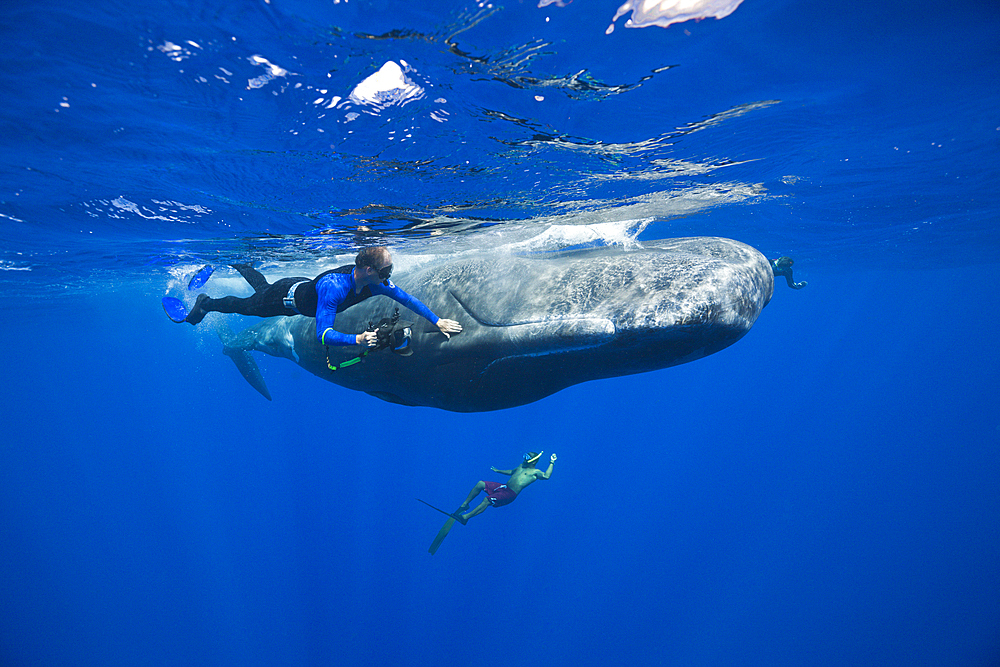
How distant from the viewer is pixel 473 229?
470 inches

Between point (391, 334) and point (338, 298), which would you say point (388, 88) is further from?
point (391, 334)

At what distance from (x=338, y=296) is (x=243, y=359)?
5590 mm

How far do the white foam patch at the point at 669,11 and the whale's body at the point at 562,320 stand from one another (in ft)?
7.82

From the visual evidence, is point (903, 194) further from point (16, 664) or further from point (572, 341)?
point (16, 664)

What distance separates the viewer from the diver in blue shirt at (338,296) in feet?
14.5

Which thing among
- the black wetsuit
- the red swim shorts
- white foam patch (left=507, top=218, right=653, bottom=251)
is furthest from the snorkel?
the black wetsuit

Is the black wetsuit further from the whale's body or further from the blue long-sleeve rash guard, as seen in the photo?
the whale's body

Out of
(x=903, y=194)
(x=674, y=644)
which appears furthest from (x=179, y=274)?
(x=674, y=644)

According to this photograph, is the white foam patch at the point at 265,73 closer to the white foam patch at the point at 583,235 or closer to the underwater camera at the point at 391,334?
the underwater camera at the point at 391,334

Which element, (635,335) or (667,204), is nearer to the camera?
(635,335)

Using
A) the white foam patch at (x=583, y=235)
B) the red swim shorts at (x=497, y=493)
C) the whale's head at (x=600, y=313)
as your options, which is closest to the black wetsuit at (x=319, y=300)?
the whale's head at (x=600, y=313)

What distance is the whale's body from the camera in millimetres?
3447

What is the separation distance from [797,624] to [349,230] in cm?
5881

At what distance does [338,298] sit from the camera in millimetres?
5133
